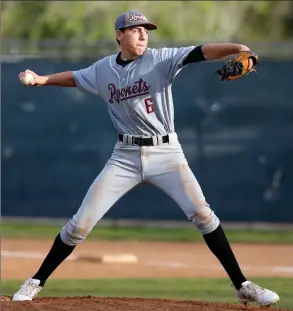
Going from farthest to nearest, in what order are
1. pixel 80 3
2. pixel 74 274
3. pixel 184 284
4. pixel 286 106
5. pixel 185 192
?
pixel 80 3
pixel 286 106
pixel 74 274
pixel 184 284
pixel 185 192

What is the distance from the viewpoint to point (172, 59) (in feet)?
23.6

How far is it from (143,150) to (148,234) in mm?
8421

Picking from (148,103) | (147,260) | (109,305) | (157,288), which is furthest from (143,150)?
(147,260)

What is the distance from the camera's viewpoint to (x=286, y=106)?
15.4 metres

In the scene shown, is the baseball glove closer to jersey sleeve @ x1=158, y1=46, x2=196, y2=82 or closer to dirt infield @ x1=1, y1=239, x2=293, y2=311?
jersey sleeve @ x1=158, y1=46, x2=196, y2=82

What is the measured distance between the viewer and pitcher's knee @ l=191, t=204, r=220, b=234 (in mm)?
7242

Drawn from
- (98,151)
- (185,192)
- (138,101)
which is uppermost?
(138,101)

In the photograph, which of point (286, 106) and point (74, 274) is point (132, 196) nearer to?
point (286, 106)

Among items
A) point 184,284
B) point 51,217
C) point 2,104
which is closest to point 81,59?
point 2,104

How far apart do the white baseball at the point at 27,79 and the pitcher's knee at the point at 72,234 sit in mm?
1010

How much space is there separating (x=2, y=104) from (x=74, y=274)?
5.19 metres

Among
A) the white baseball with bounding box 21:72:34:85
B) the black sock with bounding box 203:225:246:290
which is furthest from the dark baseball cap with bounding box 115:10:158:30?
the black sock with bounding box 203:225:246:290

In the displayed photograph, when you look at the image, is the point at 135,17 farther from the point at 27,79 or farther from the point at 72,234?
the point at 72,234

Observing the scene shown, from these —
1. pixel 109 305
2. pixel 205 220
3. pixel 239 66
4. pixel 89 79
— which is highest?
pixel 239 66
